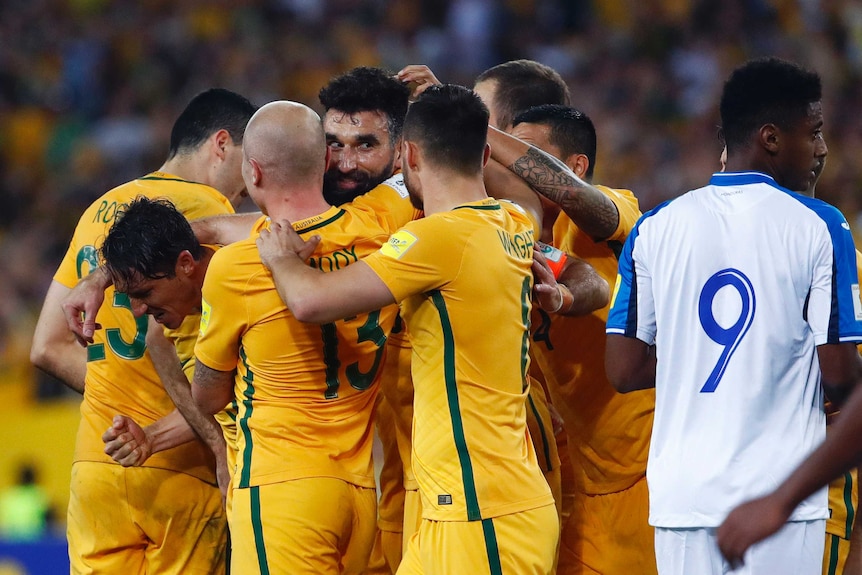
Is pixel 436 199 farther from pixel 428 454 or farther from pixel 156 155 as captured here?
pixel 156 155

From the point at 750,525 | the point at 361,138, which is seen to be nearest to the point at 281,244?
the point at 361,138

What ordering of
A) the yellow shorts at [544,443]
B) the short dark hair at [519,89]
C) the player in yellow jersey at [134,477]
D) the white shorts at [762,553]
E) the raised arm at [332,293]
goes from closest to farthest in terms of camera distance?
the white shorts at [762,553]
the raised arm at [332,293]
the yellow shorts at [544,443]
the player in yellow jersey at [134,477]
the short dark hair at [519,89]

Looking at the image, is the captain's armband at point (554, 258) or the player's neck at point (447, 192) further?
the captain's armband at point (554, 258)

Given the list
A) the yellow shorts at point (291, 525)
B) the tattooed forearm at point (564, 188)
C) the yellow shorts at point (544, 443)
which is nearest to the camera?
the yellow shorts at point (291, 525)

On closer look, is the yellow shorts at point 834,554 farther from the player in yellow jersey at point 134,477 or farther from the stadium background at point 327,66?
the stadium background at point 327,66

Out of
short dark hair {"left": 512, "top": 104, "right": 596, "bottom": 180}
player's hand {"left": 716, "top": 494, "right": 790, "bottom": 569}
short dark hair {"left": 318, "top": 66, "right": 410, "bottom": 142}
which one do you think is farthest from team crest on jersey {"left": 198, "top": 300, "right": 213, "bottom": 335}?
player's hand {"left": 716, "top": 494, "right": 790, "bottom": 569}

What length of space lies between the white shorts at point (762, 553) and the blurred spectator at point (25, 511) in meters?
7.05

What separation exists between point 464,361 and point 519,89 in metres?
2.21

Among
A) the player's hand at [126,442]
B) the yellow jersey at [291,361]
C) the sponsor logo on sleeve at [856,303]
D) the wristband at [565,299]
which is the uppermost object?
the wristband at [565,299]

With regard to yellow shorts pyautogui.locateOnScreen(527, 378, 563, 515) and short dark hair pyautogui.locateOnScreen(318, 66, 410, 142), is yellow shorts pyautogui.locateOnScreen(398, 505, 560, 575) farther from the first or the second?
short dark hair pyautogui.locateOnScreen(318, 66, 410, 142)

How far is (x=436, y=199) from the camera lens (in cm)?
408

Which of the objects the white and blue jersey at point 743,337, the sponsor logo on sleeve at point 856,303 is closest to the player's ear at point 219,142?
the white and blue jersey at point 743,337

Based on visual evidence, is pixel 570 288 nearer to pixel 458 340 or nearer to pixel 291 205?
pixel 458 340

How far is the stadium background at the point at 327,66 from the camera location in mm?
12523
